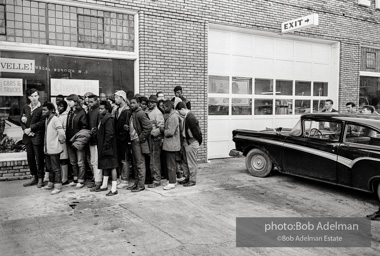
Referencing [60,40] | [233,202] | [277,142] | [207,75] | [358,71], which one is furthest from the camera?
[358,71]

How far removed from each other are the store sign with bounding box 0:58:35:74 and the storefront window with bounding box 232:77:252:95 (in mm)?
5750

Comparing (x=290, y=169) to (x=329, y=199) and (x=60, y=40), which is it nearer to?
(x=329, y=199)

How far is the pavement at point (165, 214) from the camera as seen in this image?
13.9 ft

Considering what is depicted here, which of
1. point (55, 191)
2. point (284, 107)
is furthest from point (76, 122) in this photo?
point (284, 107)

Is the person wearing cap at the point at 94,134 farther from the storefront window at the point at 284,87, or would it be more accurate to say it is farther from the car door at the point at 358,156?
the storefront window at the point at 284,87

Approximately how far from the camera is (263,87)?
11.4 m

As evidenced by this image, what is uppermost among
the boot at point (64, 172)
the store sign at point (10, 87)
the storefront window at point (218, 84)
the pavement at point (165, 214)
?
the storefront window at point (218, 84)

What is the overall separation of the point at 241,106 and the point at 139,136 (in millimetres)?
5058

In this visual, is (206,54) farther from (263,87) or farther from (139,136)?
(139,136)

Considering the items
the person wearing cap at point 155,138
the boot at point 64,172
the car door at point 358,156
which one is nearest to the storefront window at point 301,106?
the car door at point 358,156

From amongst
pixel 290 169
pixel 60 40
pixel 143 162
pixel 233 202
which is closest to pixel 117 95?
pixel 143 162

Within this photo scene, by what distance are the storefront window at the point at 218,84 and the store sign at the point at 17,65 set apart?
485cm

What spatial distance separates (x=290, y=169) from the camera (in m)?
7.25

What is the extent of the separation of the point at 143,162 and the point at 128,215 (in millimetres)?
1597
